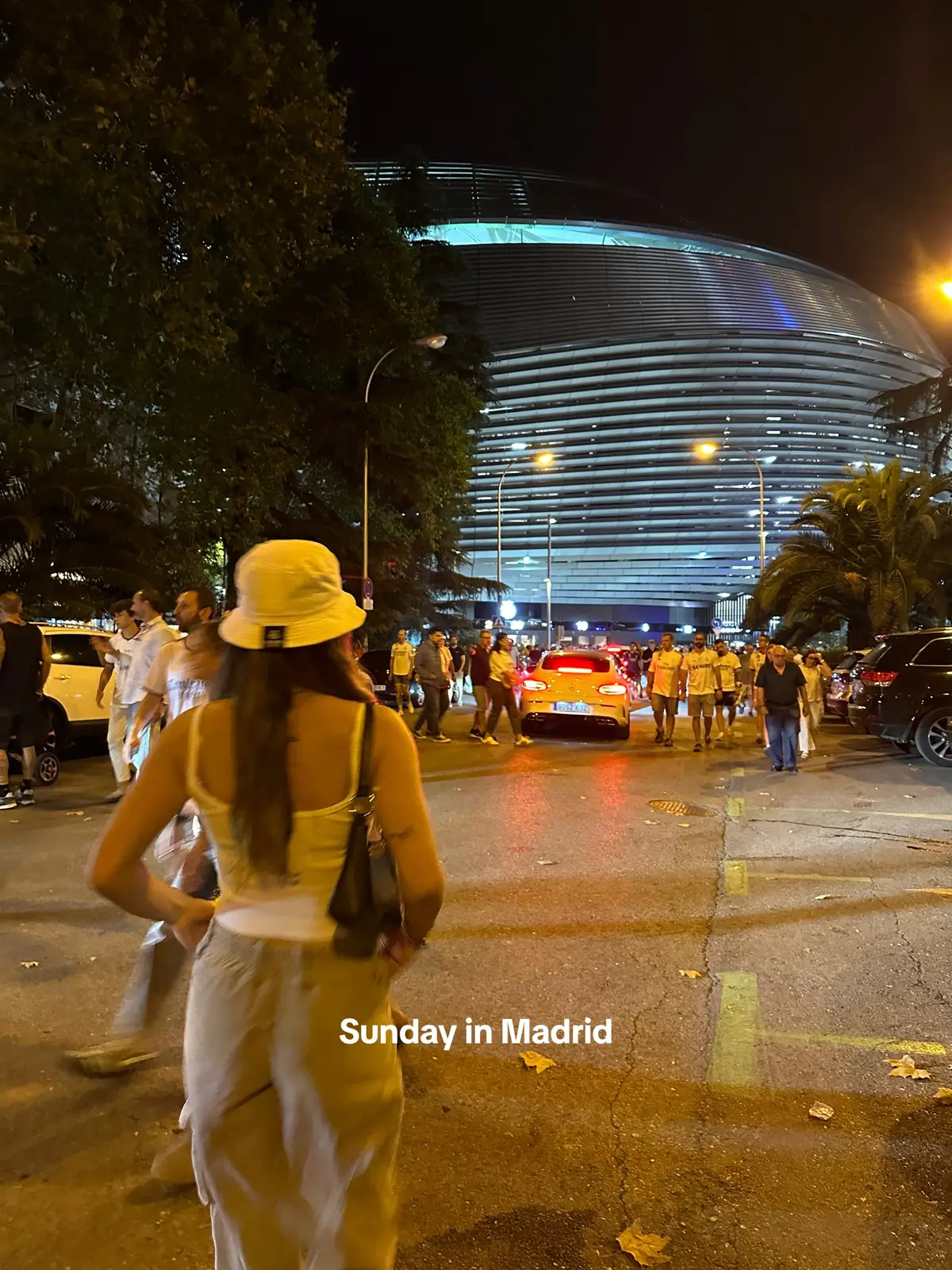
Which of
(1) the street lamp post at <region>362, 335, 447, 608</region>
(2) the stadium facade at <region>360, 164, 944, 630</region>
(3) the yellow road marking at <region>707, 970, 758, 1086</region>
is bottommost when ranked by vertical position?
(3) the yellow road marking at <region>707, 970, 758, 1086</region>

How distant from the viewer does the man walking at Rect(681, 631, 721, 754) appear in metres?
13.9

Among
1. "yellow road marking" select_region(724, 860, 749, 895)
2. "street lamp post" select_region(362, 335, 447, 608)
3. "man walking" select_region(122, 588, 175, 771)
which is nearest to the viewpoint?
"yellow road marking" select_region(724, 860, 749, 895)

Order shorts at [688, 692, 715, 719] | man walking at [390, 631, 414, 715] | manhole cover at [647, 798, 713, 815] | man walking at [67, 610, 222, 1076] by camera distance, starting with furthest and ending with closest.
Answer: man walking at [390, 631, 414, 715], shorts at [688, 692, 715, 719], manhole cover at [647, 798, 713, 815], man walking at [67, 610, 222, 1076]

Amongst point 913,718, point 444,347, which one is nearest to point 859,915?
point 913,718

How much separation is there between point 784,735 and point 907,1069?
845cm

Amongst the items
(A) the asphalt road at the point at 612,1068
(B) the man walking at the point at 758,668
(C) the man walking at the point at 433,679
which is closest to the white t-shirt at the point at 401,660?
(C) the man walking at the point at 433,679

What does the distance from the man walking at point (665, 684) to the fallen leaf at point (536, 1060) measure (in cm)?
1082

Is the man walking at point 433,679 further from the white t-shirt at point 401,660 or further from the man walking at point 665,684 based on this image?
the man walking at point 665,684

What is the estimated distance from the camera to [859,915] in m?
5.55

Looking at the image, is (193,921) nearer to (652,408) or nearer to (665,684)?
(665,684)

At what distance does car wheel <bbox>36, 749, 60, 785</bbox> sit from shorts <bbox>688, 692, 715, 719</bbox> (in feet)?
29.9

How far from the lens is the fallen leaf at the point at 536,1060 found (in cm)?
359

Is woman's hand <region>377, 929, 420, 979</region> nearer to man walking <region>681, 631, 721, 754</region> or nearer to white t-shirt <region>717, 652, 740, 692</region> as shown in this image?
man walking <region>681, 631, 721, 754</region>

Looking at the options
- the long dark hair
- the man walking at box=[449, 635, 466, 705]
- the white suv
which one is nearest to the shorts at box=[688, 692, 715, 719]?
the white suv
